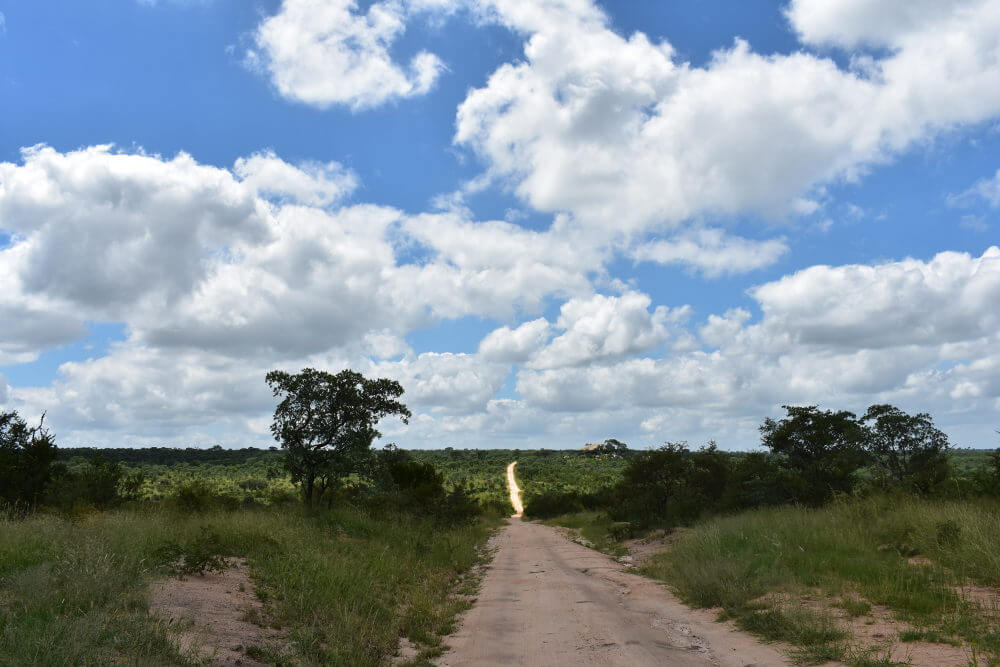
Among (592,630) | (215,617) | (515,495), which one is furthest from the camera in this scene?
(515,495)

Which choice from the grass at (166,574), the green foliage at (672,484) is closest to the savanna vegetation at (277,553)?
the grass at (166,574)

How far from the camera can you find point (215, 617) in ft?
28.9

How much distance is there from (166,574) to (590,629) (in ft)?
25.5

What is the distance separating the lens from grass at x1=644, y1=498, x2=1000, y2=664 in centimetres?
908

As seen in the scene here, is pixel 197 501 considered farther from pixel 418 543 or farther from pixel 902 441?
pixel 902 441

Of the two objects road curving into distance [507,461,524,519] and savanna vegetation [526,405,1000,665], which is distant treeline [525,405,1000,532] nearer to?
savanna vegetation [526,405,1000,665]

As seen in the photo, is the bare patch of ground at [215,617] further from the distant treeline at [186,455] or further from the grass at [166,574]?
the distant treeline at [186,455]

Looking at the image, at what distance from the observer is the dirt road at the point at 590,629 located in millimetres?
8898

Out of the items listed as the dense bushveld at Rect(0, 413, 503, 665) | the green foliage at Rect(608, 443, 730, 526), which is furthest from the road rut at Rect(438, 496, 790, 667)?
the green foliage at Rect(608, 443, 730, 526)

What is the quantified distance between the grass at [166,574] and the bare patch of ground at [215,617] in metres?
0.25

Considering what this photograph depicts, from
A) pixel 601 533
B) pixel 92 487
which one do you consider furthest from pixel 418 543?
pixel 601 533

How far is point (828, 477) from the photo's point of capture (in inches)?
983

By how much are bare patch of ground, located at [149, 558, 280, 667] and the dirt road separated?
9.54ft

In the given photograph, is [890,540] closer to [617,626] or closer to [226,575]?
[617,626]
